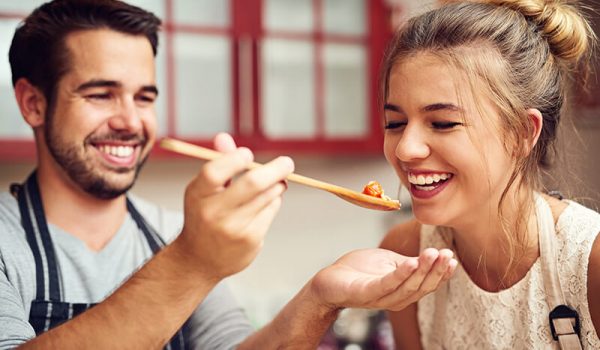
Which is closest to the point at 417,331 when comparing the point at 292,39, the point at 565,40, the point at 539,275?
the point at 539,275

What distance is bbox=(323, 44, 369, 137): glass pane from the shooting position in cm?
289

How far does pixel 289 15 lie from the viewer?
276cm

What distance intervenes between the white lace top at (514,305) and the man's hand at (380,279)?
250 mm

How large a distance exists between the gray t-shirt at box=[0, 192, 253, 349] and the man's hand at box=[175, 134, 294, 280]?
1.70ft

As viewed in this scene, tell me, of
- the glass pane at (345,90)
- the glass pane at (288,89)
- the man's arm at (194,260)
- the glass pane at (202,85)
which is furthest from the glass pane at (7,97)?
the man's arm at (194,260)

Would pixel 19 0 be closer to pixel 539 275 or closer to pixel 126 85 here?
pixel 126 85

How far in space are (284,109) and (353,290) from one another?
1628 mm

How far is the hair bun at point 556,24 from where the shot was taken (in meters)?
1.38

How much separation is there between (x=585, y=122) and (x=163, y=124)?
166cm

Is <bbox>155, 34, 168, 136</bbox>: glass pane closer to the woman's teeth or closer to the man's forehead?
the man's forehead

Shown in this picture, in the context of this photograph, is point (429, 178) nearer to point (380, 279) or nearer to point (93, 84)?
point (380, 279)

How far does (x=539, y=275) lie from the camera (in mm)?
1367

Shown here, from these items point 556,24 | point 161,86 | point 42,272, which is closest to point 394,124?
point 556,24

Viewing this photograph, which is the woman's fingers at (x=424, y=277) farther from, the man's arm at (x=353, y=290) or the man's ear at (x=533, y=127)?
the man's ear at (x=533, y=127)
